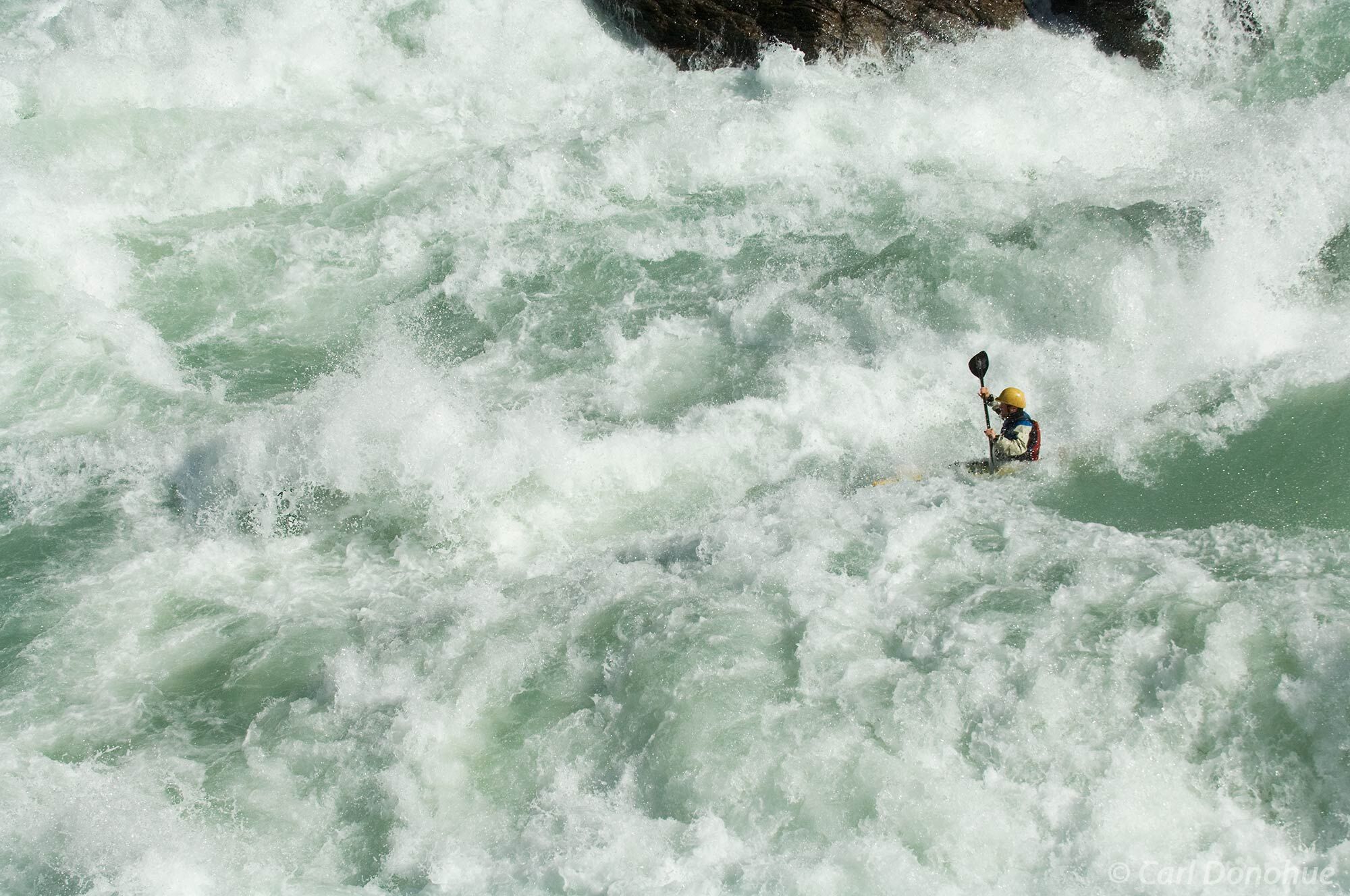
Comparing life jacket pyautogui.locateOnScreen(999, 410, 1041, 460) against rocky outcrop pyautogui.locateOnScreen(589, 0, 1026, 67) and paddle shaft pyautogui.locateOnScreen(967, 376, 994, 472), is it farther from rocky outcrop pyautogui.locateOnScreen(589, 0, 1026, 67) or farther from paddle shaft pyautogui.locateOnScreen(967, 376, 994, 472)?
rocky outcrop pyautogui.locateOnScreen(589, 0, 1026, 67)

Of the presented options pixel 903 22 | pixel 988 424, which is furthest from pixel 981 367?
pixel 903 22

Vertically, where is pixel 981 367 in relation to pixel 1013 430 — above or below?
above

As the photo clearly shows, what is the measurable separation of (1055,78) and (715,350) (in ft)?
17.2

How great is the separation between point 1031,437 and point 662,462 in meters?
2.40

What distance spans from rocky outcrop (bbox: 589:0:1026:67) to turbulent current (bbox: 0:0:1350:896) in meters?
0.35

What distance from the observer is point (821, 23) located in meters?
11.2

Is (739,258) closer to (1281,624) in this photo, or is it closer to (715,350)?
(715,350)

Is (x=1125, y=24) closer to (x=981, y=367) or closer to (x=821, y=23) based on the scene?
(x=821, y=23)

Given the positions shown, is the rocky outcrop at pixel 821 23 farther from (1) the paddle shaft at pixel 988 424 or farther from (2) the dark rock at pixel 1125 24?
(1) the paddle shaft at pixel 988 424

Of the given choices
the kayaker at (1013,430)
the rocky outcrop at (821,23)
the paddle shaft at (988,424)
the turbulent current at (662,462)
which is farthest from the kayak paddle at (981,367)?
the rocky outcrop at (821,23)

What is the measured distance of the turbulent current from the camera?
488 cm

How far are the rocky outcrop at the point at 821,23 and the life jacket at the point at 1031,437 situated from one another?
5.82m

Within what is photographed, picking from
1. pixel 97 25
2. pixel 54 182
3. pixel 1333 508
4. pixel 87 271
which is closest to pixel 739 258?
pixel 1333 508

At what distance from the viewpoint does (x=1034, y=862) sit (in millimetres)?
4551
